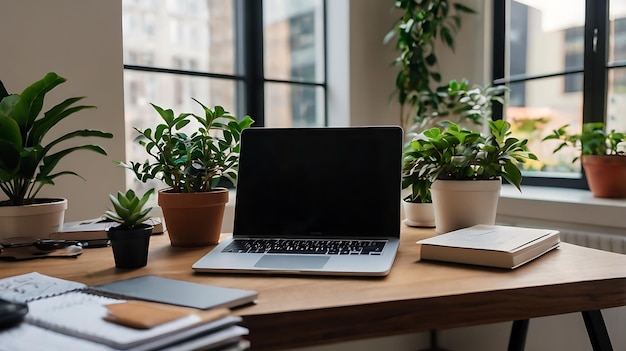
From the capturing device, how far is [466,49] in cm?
247

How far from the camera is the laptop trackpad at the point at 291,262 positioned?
3.09 feet

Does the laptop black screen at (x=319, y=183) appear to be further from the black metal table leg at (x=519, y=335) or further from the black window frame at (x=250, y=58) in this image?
the black window frame at (x=250, y=58)

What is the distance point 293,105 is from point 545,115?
1130 millimetres

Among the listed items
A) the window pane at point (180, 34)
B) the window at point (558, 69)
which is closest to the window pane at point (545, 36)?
the window at point (558, 69)

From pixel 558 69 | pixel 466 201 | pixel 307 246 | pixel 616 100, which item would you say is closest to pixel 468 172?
pixel 466 201

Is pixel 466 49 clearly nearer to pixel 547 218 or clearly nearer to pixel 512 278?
pixel 547 218

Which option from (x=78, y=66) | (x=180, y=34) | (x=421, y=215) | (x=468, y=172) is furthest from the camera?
(x=180, y=34)

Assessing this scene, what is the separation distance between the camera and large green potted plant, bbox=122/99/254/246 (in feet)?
3.88

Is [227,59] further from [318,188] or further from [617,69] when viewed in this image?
[617,69]

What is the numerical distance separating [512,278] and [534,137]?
5.43 feet

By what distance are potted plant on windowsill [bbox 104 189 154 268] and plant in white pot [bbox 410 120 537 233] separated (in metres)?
0.68

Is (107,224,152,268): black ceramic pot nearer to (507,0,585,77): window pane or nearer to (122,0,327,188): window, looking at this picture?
(122,0,327,188): window

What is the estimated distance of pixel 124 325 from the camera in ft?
1.95

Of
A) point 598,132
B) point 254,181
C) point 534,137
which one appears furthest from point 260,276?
point 534,137
